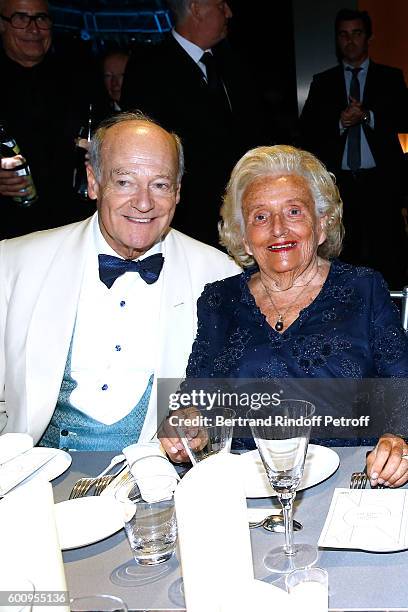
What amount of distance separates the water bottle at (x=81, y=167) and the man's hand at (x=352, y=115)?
185 centimetres

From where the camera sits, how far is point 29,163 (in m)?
4.28

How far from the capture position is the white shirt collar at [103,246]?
103 inches

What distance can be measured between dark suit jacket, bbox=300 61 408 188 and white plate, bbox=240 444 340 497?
153 inches

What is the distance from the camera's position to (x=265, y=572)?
133 cm

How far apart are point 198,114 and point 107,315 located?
2043 millimetres

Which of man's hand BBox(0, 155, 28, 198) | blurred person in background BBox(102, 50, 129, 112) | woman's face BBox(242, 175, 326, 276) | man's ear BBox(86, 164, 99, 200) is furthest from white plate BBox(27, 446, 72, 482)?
blurred person in background BBox(102, 50, 129, 112)

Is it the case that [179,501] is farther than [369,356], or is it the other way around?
[369,356]

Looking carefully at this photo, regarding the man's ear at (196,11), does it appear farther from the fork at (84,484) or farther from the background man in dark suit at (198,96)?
the fork at (84,484)

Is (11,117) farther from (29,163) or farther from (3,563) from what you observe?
(3,563)

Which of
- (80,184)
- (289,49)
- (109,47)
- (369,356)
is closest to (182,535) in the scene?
(369,356)

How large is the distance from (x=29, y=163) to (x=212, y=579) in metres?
3.52

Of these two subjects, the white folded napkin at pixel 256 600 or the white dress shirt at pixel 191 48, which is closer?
the white folded napkin at pixel 256 600

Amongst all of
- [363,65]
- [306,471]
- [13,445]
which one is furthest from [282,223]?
[363,65]

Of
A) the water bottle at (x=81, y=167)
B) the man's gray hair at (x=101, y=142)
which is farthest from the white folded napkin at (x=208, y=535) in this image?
the water bottle at (x=81, y=167)
